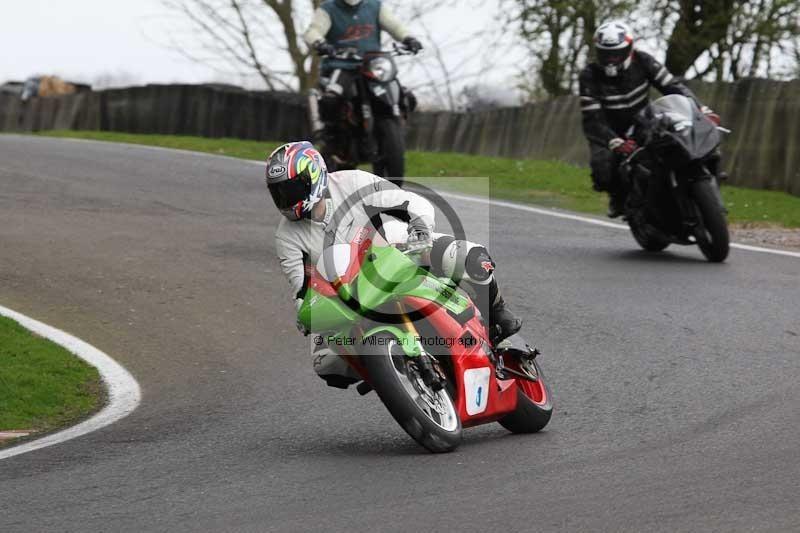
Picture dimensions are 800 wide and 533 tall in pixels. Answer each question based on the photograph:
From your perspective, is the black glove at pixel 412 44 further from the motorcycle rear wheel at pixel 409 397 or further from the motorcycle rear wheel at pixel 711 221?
the motorcycle rear wheel at pixel 409 397

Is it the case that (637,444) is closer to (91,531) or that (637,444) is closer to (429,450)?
(429,450)

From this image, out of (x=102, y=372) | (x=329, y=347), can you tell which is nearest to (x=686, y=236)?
(x=102, y=372)

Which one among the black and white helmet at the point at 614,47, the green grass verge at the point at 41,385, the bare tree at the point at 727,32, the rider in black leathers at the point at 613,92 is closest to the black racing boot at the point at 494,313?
the green grass verge at the point at 41,385

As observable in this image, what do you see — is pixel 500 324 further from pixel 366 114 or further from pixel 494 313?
pixel 366 114

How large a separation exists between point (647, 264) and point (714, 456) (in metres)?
5.82

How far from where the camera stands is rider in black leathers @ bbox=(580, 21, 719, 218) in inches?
469

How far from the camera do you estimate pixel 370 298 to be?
5898 millimetres

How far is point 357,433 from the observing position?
6.71m

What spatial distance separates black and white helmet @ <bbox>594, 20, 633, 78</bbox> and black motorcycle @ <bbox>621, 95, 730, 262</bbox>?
0.58 m

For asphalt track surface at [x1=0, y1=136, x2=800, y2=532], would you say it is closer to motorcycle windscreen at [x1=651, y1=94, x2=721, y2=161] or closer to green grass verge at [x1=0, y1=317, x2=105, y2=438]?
green grass verge at [x1=0, y1=317, x2=105, y2=438]

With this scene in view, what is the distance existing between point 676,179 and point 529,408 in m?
5.24

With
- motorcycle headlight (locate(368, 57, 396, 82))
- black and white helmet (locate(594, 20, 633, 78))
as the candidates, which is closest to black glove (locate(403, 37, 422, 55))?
motorcycle headlight (locate(368, 57, 396, 82))

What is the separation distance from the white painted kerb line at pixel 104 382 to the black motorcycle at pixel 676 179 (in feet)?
15.8

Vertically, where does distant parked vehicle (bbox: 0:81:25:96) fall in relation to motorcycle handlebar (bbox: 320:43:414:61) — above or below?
below
